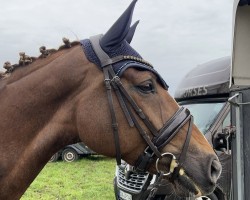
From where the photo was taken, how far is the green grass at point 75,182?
382 inches

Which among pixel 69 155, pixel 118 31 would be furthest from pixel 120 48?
pixel 69 155

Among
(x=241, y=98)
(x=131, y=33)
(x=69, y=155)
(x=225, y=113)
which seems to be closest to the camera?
(x=131, y=33)

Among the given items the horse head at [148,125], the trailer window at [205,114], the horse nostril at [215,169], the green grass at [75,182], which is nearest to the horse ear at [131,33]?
the horse head at [148,125]

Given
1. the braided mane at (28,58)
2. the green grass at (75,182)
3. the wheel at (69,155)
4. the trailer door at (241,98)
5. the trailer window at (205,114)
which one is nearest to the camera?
the braided mane at (28,58)

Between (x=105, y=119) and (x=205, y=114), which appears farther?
(x=205, y=114)

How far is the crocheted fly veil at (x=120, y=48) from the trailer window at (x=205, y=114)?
3194 mm

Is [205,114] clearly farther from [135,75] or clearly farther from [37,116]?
[37,116]

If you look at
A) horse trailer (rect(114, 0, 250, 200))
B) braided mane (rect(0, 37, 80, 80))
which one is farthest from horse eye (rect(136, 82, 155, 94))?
horse trailer (rect(114, 0, 250, 200))

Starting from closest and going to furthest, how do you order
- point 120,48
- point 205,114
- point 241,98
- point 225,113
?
point 120,48 < point 241,98 < point 225,113 < point 205,114

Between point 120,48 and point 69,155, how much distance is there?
14371 mm

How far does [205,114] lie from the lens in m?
6.20

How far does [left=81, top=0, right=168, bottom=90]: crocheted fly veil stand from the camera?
280 centimetres

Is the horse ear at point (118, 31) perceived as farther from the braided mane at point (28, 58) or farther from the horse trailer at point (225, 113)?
the horse trailer at point (225, 113)

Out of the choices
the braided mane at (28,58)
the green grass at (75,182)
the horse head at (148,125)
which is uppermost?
the braided mane at (28,58)
